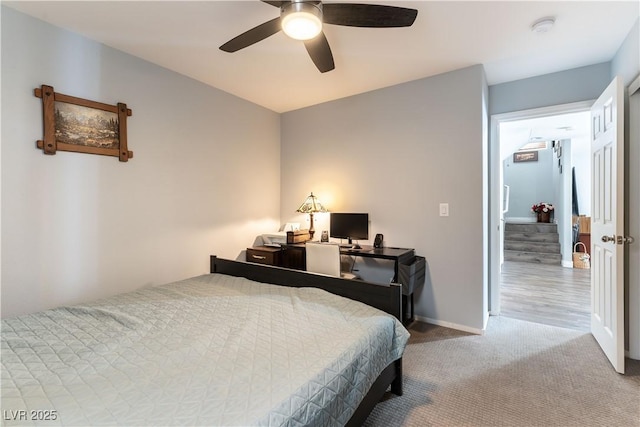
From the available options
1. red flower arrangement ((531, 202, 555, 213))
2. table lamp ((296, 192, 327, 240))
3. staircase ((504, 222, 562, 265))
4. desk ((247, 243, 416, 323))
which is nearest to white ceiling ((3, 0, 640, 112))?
table lamp ((296, 192, 327, 240))

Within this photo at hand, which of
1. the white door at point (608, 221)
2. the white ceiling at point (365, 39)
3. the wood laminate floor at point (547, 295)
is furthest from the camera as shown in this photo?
the wood laminate floor at point (547, 295)

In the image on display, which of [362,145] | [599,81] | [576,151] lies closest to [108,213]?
[362,145]

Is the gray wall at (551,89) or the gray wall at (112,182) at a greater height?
the gray wall at (551,89)

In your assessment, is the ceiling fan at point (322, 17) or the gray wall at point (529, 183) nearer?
the ceiling fan at point (322, 17)

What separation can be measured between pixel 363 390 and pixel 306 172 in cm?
295

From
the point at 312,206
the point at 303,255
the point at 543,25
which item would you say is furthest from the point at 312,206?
the point at 543,25

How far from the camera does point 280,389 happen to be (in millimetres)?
1015

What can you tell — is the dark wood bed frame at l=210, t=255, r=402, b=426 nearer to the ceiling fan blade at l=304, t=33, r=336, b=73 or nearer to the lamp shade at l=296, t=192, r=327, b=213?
the lamp shade at l=296, t=192, r=327, b=213

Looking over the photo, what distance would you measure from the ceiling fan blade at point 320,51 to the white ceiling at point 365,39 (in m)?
0.27

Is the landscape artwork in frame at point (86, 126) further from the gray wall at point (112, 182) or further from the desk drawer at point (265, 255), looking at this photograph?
the desk drawer at point (265, 255)

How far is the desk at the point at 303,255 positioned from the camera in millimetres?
2832

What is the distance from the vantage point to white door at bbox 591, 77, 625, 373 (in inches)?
82.0

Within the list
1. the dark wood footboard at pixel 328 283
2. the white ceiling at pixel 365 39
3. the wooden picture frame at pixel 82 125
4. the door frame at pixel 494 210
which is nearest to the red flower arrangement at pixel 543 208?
the door frame at pixel 494 210

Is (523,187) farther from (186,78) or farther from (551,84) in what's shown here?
(186,78)
